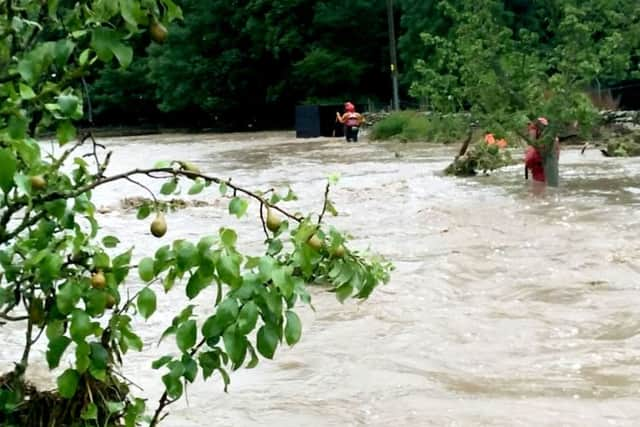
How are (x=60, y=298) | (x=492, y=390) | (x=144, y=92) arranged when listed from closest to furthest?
(x=60, y=298), (x=492, y=390), (x=144, y=92)

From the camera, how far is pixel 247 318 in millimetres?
2645

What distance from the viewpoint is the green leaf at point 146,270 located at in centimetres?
278

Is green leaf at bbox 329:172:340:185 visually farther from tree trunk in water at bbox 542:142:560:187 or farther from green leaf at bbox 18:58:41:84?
tree trunk in water at bbox 542:142:560:187

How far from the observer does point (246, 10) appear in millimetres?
60500

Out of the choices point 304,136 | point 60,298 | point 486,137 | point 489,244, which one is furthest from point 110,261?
point 304,136

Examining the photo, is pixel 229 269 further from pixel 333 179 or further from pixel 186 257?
pixel 333 179

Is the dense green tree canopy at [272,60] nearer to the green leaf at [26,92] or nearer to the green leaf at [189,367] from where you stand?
the green leaf at [189,367]

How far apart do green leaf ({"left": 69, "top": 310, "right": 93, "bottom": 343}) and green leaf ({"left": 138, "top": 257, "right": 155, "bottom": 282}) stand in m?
0.20

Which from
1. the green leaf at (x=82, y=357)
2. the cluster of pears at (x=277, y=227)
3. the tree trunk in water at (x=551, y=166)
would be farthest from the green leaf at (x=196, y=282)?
the tree trunk in water at (x=551, y=166)

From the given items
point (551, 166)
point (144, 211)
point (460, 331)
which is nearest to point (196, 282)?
point (144, 211)

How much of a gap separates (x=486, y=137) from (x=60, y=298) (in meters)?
18.9

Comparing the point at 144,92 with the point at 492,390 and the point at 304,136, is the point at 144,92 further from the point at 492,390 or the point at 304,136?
the point at 492,390

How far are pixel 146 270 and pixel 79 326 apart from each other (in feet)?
0.76

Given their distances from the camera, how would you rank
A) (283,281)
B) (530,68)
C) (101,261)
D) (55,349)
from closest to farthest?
(283,281)
(55,349)
(101,261)
(530,68)
